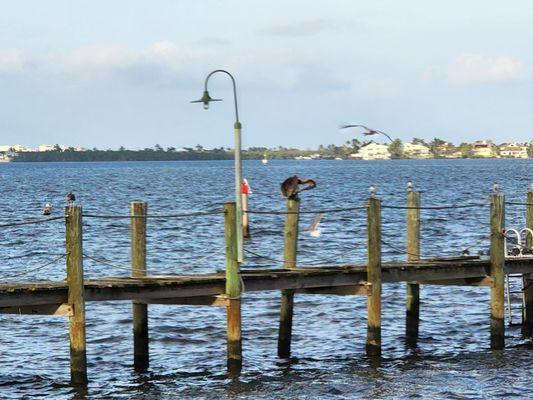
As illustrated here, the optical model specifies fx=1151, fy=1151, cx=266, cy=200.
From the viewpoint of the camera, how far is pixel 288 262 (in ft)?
69.8

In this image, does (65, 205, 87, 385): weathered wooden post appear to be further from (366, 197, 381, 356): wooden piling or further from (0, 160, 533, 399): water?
(366, 197, 381, 356): wooden piling

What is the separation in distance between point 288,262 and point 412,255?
3192 mm

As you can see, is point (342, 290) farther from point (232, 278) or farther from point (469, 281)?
point (469, 281)

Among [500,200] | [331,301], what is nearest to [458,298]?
[331,301]

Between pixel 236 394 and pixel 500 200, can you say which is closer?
pixel 236 394

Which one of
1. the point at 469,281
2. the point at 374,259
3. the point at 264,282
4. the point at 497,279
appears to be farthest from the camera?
the point at 469,281

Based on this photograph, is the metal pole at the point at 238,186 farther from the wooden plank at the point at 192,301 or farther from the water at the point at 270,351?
the water at the point at 270,351

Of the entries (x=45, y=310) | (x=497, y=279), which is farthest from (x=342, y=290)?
(x=45, y=310)

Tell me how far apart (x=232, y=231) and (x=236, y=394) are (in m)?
2.67

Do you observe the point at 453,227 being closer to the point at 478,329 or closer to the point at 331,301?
the point at 331,301

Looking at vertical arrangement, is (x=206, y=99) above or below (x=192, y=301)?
above

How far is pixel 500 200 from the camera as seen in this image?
73.6 feet

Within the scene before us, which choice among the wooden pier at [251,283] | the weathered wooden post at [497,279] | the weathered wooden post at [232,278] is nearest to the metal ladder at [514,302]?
the wooden pier at [251,283]

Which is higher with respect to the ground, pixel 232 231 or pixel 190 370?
pixel 232 231
